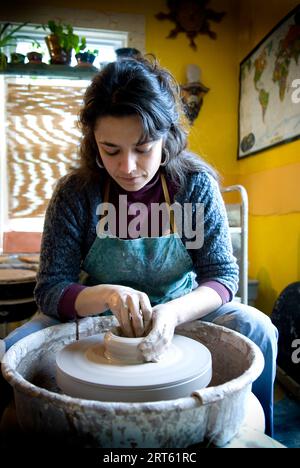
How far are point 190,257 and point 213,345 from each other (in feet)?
0.90

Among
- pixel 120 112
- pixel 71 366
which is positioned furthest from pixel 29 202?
pixel 71 366

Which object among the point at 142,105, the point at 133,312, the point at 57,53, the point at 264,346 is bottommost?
the point at 264,346

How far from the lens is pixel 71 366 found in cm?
76

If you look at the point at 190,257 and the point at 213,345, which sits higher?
the point at 190,257

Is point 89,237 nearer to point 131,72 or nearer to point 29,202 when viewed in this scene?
point 131,72

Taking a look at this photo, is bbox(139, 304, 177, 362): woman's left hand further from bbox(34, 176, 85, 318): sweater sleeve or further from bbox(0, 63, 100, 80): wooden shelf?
bbox(0, 63, 100, 80): wooden shelf

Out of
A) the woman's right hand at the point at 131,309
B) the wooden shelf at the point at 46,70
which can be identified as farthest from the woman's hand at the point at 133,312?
the wooden shelf at the point at 46,70

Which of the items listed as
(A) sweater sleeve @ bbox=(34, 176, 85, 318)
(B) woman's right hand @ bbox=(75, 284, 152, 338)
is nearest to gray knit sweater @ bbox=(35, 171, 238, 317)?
(A) sweater sleeve @ bbox=(34, 176, 85, 318)

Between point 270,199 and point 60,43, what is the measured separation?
67.9 inches

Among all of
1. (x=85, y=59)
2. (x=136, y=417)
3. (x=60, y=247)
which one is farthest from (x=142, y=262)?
(x=85, y=59)

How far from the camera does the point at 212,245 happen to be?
41.6 inches

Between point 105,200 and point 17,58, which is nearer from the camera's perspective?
point 105,200

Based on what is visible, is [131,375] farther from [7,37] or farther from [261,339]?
[7,37]

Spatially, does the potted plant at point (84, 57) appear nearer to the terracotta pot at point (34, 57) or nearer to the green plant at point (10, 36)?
the terracotta pot at point (34, 57)
